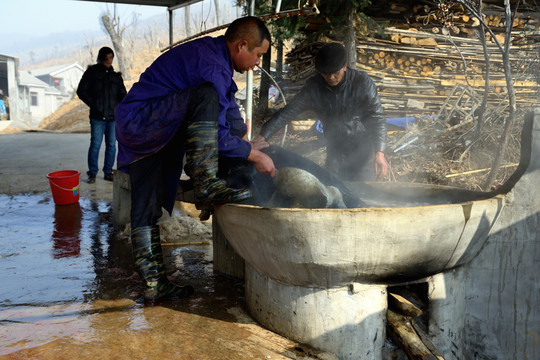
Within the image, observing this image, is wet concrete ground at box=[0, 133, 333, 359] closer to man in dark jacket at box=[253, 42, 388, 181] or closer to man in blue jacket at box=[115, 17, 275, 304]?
man in blue jacket at box=[115, 17, 275, 304]

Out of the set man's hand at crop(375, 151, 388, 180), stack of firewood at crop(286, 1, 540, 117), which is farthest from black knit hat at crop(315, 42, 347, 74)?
stack of firewood at crop(286, 1, 540, 117)

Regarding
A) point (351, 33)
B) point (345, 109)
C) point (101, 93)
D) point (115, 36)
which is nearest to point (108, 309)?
point (345, 109)

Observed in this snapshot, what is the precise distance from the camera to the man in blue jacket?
2.80 m

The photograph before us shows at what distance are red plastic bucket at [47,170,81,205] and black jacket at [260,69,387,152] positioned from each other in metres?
2.95

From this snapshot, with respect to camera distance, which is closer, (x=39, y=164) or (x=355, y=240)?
(x=355, y=240)

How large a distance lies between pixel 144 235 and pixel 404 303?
170cm

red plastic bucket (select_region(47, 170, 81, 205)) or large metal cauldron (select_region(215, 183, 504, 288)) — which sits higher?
large metal cauldron (select_region(215, 183, 504, 288))

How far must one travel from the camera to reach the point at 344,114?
4691mm

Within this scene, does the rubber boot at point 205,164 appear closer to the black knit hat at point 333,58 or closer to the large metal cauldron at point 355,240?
the large metal cauldron at point 355,240

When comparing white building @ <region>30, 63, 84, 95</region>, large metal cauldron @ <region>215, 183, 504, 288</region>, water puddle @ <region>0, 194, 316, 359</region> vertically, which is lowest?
water puddle @ <region>0, 194, 316, 359</region>

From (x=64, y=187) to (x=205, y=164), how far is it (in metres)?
3.91

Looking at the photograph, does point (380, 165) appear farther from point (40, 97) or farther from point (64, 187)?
point (40, 97)

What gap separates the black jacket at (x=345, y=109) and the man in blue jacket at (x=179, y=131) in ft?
4.85

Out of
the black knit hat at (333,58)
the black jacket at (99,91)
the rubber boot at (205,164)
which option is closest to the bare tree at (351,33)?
the black jacket at (99,91)
